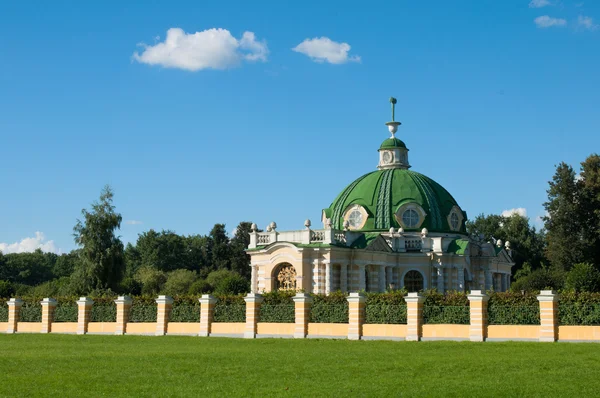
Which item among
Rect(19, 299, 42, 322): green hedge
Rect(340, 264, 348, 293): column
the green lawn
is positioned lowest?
the green lawn

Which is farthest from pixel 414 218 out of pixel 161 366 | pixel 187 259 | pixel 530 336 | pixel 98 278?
pixel 187 259

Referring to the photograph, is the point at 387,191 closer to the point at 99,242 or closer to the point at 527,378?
the point at 99,242

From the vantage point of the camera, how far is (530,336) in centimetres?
2936

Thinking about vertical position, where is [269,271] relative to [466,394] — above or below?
above

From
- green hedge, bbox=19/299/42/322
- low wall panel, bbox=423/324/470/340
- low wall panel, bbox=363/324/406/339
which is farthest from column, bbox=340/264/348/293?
low wall panel, bbox=423/324/470/340

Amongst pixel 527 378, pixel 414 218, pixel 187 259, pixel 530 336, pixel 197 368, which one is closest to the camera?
pixel 527 378

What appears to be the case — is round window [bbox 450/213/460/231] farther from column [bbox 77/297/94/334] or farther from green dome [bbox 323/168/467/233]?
column [bbox 77/297/94/334]

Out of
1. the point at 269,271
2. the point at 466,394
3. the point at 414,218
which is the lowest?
the point at 466,394

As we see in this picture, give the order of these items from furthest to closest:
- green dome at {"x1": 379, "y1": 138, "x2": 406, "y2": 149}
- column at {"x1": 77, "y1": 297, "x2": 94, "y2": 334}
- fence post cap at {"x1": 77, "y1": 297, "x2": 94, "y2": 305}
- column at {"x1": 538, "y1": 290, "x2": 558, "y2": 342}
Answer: green dome at {"x1": 379, "y1": 138, "x2": 406, "y2": 149}
fence post cap at {"x1": 77, "y1": 297, "x2": 94, "y2": 305}
column at {"x1": 77, "y1": 297, "x2": 94, "y2": 334}
column at {"x1": 538, "y1": 290, "x2": 558, "y2": 342}

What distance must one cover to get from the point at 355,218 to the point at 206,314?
906 inches

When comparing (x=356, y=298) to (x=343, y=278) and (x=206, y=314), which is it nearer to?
(x=206, y=314)

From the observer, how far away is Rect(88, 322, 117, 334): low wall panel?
129 feet

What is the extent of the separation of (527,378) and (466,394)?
98.9 inches

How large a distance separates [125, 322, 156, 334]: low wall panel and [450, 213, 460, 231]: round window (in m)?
27.4
